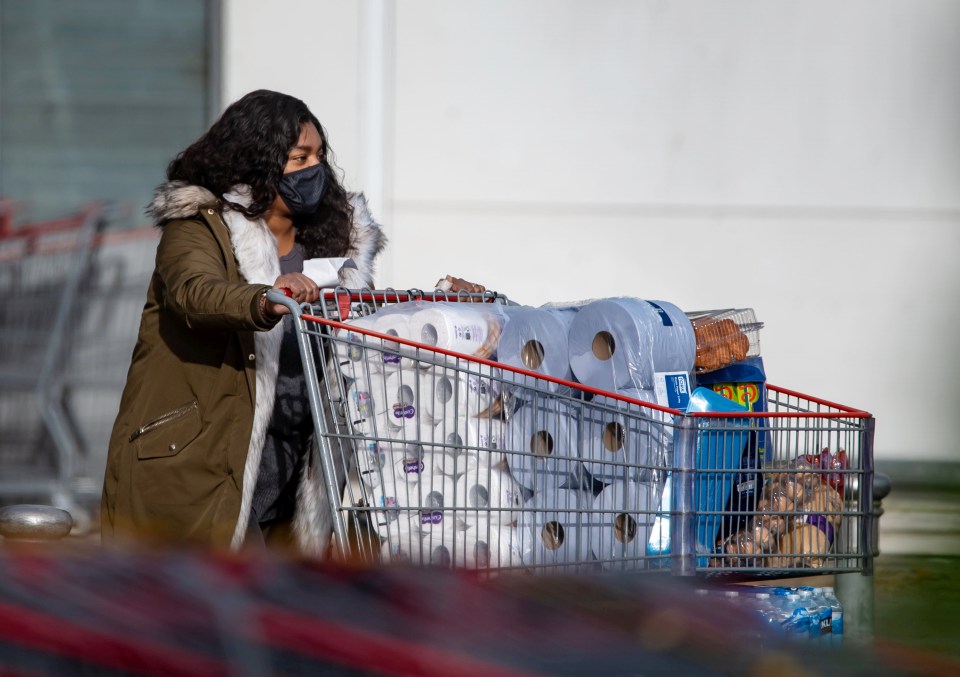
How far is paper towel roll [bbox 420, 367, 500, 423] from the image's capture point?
3.04 metres

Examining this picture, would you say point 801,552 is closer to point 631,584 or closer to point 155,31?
point 631,584

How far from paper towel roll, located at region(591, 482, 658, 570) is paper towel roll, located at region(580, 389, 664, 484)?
4 centimetres

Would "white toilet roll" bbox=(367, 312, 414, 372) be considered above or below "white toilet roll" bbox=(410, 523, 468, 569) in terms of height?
above

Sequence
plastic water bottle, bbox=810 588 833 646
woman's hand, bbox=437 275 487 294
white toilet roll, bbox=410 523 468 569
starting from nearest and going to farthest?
1. white toilet roll, bbox=410 523 468 569
2. plastic water bottle, bbox=810 588 833 646
3. woman's hand, bbox=437 275 487 294

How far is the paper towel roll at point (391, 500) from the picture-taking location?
3.07 meters

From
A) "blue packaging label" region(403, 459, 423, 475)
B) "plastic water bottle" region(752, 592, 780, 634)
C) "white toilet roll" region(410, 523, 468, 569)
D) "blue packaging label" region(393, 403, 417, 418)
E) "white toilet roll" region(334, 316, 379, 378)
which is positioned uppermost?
"white toilet roll" region(334, 316, 379, 378)

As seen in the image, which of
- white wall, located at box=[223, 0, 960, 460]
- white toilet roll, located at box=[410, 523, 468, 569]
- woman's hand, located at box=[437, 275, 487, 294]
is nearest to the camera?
white toilet roll, located at box=[410, 523, 468, 569]

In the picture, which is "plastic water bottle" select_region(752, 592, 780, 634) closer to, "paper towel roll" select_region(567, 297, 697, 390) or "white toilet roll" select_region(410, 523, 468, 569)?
"paper towel roll" select_region(567, 297, 697, 390)

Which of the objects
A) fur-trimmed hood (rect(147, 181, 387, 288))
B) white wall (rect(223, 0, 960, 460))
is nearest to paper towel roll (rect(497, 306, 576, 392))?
fur-trimmed hood (rect(147, 181, 387, 288))

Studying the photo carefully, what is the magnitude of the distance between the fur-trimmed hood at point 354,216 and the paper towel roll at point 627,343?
0.75 metres

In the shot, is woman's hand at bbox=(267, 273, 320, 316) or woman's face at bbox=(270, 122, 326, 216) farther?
woman's face at bbox=(270, 122, 326, 216)

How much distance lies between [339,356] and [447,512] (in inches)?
18.1

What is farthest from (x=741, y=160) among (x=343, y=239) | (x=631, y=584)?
(x=631, y=584)

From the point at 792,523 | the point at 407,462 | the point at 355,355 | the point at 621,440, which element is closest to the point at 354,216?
the point at 355,355
